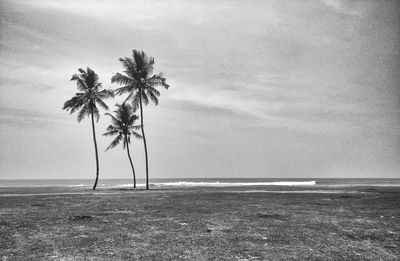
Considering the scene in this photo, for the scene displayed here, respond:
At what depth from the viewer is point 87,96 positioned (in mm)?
39750

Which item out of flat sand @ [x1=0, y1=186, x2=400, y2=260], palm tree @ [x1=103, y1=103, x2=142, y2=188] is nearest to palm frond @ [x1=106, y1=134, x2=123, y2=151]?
palm tree @ [x1=103, y1=103, x2=142, y2=188]

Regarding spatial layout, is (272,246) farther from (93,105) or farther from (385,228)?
(93,105)

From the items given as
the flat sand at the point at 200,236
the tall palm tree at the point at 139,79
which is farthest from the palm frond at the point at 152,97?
the flat sand at the point at 200,236

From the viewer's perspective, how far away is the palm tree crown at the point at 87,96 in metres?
39.7

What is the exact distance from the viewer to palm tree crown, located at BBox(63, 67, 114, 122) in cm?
3972

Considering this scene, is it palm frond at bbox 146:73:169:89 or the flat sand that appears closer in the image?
the flat sand

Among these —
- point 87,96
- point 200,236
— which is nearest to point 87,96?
point 87,96

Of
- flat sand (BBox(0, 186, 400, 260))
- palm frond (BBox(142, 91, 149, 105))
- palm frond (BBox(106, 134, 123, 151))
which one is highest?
palm frond (BBox(142, 91, 149, 105))

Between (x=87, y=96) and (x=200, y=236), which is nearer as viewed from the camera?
(x=200, y=236)

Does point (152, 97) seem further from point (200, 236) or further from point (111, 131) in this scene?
point (200, 236)

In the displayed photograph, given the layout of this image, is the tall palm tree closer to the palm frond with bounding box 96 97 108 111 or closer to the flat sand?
the palm frond with bounding box 96 97 108 111

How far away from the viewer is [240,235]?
9391 mm

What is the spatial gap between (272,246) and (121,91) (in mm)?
35753

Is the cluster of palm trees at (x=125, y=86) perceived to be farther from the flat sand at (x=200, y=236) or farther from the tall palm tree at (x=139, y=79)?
the flat sand at (x=200, y=236)
